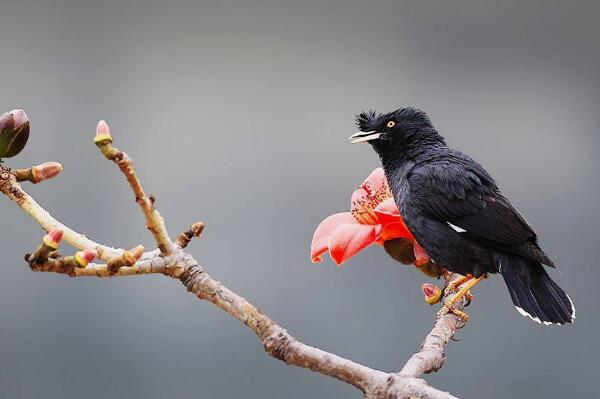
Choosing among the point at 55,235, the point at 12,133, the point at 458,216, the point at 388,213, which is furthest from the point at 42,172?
the point at 458,216

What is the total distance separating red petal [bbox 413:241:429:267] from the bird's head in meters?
0.14

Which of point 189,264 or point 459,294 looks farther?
point 459,294

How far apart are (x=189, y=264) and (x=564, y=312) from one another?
389mm

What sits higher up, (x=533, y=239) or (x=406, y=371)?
(x=533, y=239)

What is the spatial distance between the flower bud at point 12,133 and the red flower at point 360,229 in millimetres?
236

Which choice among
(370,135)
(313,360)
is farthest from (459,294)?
(313,360)

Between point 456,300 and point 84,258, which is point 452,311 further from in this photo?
point 84,258

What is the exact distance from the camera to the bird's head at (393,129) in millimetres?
719

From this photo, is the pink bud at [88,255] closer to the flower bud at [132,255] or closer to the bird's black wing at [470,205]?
the flower bud at [132,255]

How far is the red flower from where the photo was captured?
1.67 feet

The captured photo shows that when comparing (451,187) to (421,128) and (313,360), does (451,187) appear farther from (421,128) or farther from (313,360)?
A: (313,360)

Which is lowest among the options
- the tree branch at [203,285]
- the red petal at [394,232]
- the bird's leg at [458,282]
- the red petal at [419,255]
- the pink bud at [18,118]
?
the tree branch at [203,285]

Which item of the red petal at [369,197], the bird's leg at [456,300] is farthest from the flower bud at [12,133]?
the bird's leg at [456,300]

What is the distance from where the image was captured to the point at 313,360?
13.6 inches
